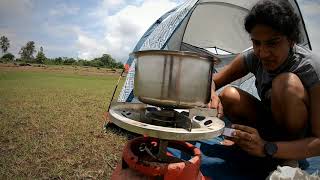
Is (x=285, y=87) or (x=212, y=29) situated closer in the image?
(x=285, y=87)

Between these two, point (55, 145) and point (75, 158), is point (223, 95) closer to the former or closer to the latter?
point (75, 158)

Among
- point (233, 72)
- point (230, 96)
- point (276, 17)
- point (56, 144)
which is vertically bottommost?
point (56, 144)

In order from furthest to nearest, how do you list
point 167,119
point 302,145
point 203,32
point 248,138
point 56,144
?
1. point 203,32
2. point 56,144
3. point 302,145
4. point 248,138
5. point 167,119

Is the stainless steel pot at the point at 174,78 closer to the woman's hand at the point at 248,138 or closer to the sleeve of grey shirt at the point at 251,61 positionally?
the woman's hand at the point at 248,138

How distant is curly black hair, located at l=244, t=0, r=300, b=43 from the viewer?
1.45 meters

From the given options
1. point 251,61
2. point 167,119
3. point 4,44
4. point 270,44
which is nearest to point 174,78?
point 167,119

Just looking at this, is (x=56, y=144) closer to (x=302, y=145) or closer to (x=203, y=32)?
(x=302, y=145)

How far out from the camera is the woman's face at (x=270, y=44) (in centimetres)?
147

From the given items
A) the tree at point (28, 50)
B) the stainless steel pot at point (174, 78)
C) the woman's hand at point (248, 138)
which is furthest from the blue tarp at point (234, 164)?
the tree at point (28, 50)

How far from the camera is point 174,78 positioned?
107 centimetres

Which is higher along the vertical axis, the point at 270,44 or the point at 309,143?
the point at 270,44

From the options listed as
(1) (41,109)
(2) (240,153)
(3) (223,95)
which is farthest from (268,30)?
(1) (41,109)

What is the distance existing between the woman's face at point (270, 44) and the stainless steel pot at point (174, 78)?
0.45m

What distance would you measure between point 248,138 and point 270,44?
45 cm
